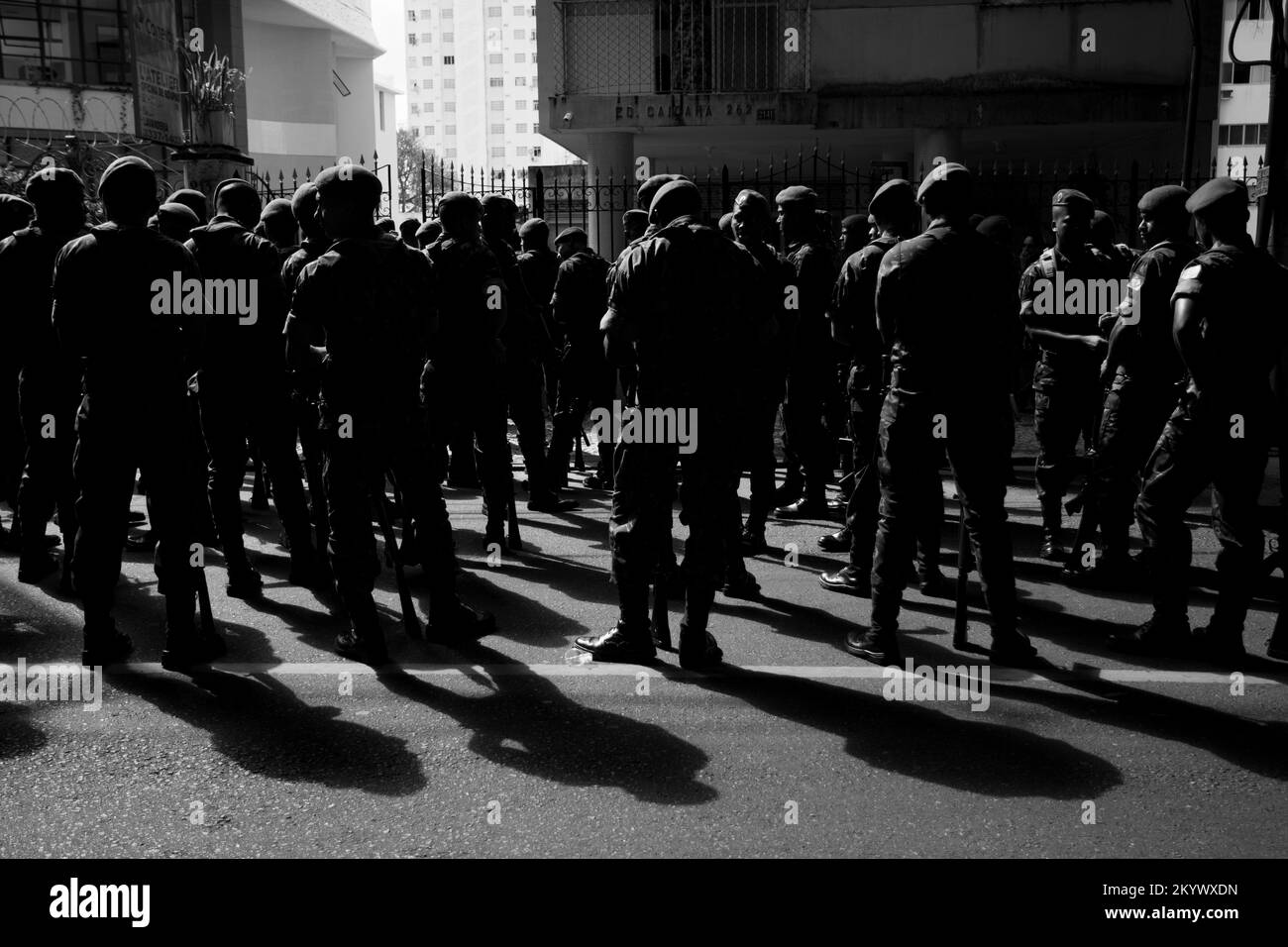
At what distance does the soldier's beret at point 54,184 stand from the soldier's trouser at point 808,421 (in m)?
4.59

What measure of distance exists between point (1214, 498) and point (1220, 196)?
4.41 feet

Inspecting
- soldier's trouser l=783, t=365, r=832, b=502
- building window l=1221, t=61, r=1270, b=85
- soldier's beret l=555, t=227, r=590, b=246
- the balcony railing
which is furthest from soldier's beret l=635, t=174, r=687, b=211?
building window l=1221, t=61, r=1270, b=85

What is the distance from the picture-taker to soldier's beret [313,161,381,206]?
5188 millimetres

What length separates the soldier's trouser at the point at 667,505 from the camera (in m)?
5.25

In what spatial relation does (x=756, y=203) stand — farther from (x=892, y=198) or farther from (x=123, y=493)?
(x=123, y=493)

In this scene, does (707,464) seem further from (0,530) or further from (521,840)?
(0,530)

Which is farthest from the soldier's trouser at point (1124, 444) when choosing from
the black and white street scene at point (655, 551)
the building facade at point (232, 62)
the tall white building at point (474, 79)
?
the tall white building at point (474, 79)

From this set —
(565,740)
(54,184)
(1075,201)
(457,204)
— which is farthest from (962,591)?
(54,184)

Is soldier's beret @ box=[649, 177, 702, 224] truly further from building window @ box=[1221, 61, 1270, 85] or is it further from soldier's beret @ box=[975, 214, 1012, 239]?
building window @ box=[1221, 61, 1270, 85]

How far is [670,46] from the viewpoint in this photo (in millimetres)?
18938

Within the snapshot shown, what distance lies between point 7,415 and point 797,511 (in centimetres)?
543

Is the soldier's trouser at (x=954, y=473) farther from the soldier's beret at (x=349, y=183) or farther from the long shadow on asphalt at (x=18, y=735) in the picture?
the long shadow on asphalt at (x=18, y=735)

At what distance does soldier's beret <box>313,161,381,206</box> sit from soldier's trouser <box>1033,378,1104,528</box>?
421 centimetres

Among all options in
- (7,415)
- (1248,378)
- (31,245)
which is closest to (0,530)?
(7,415)
